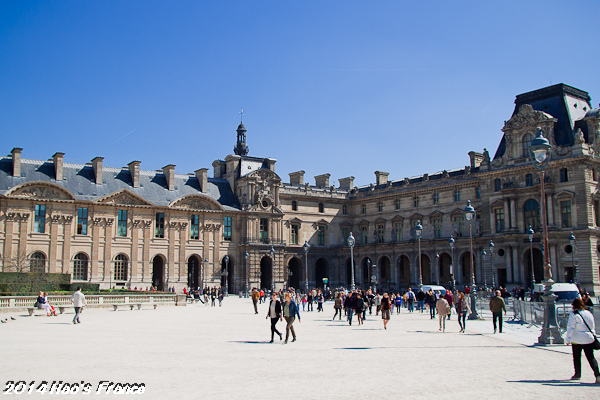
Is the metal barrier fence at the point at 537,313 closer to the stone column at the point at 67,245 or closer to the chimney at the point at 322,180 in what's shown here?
the stone column at the point at 67,245

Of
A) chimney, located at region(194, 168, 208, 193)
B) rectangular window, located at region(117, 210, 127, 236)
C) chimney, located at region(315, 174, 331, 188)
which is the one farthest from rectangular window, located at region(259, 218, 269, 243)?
rectangular window, located at region(117, 210, 127, 236)

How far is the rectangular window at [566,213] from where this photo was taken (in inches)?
2121

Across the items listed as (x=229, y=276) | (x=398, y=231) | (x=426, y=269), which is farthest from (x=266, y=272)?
(x=426, y=269)

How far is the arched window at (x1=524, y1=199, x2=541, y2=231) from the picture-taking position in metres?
55.8

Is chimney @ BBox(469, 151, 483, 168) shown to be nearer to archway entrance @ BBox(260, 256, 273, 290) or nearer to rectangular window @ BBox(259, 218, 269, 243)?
rectangular window @ BBox(259, 218, 269, 243)

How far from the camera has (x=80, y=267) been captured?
57.6 meters

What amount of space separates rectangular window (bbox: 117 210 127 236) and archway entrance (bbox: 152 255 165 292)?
5253 mm

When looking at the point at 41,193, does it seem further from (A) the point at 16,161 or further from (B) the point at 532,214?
(B) the point at 532,214

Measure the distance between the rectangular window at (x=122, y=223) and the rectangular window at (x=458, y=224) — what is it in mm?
34542

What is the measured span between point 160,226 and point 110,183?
666 centimetres

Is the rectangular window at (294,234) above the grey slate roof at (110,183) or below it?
below

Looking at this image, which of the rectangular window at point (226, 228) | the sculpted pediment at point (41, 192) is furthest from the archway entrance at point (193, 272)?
the sculpted pediment at point (41, 192)

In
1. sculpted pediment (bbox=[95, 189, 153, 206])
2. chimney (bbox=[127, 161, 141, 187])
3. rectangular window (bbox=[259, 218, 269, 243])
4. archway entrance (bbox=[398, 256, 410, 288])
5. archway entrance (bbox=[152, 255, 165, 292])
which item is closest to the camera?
sculpted pediment (bbox=[95, 189, 153, 206])

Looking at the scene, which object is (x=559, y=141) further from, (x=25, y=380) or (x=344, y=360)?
(x=25, y=380)
